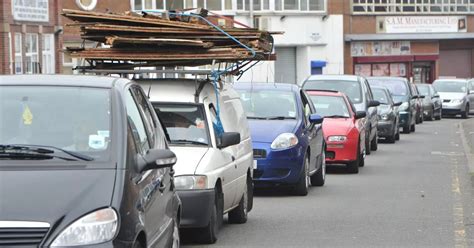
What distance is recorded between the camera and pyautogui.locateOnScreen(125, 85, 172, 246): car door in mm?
6301

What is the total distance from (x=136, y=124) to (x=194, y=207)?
8.31 feet

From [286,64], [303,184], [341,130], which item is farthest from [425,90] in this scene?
[303,184]

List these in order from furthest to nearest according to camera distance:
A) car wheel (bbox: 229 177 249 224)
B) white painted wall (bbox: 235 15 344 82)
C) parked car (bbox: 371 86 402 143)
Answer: white painted wall (bbox: 235 15 344 82) < parked car (bbox: 371 86 402 143) < car wheel (bbox: 229 177 249 224)

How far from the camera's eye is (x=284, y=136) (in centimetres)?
1366

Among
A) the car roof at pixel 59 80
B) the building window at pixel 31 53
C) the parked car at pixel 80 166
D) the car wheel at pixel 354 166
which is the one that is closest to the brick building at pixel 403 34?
the building window at pixel 31 53

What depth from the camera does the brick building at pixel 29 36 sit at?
35.2 meters

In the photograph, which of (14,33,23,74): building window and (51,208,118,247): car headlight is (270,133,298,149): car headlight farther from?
(14,33,23,74): building window

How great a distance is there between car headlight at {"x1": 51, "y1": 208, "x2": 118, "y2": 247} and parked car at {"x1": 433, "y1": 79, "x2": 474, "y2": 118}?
138 ft

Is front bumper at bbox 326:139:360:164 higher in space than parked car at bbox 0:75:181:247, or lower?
lower

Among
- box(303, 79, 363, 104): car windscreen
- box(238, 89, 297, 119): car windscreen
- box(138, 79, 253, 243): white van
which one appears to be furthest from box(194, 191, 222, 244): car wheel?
box(303, 79, 363, 104): car windscreen

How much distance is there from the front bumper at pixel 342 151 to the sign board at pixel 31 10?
2108 centimetres

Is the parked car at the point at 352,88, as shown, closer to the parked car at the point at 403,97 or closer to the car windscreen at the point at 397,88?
the parked car at the point at 403,97

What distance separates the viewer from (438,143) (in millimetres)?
27500

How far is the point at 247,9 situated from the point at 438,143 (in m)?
32.0
